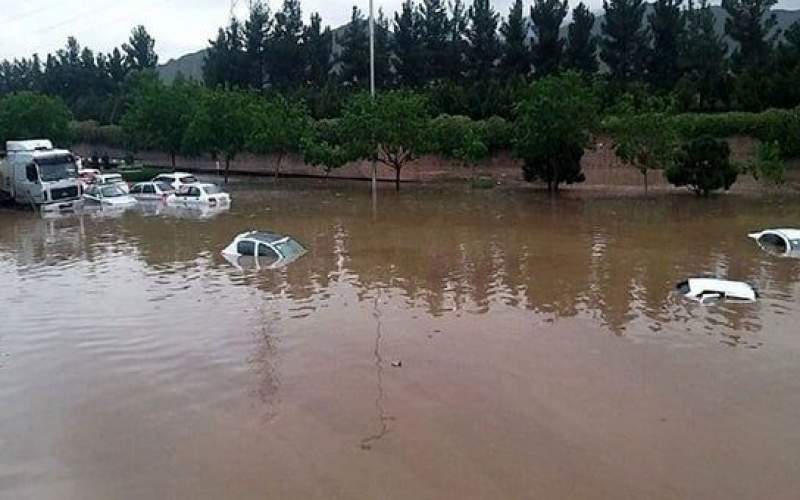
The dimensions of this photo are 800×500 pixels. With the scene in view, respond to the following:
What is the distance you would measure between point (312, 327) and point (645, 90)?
4369 centimetres

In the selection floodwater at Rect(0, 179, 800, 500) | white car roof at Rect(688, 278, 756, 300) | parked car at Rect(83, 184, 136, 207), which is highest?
parked car at Rect(83, 184, 136, 207)

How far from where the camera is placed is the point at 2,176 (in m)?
40.3

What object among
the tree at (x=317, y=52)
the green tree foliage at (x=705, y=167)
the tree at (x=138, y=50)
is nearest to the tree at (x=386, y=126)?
the green tree foliage at (x=705, y=167)

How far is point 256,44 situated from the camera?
83.2 m

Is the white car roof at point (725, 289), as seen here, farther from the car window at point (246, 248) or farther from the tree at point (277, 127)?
the tree at point (277, 127)

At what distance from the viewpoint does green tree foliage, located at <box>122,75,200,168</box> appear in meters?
60.1

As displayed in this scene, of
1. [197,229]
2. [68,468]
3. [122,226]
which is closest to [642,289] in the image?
[68,468]

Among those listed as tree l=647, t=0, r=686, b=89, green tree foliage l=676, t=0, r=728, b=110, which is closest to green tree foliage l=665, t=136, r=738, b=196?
green tree foliage l=676, t=0, r=728, b=110

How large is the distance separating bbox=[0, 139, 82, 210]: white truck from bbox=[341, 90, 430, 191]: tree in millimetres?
14795

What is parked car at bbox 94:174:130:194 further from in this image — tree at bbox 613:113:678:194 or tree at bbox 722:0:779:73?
tree at bbox 722:0:779:73

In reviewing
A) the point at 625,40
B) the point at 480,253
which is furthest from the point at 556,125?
the point at 625,40

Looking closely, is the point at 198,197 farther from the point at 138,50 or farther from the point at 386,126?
the point at 138,50

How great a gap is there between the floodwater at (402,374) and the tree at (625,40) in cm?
4235

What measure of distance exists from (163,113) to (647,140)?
3538cm
